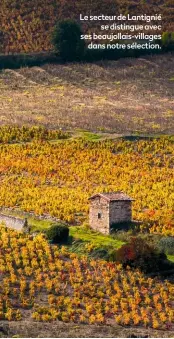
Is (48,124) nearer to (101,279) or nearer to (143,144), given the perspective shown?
(143,144)

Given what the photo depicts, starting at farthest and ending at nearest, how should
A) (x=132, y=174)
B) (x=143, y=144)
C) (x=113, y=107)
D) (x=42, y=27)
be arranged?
(x=42, y=27) → (x=113, y=107) → (x=143, y=144) → (x=132, y=174)

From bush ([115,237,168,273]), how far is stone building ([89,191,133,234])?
22.8ft

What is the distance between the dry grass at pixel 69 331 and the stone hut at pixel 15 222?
16544 mm

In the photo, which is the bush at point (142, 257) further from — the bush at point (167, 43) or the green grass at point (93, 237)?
the bush at point (167, 43)

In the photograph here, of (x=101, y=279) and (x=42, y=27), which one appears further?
(x=42, y=27)

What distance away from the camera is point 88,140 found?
114062 mm

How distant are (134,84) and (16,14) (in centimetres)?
2402

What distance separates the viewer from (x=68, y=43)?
150125 mm

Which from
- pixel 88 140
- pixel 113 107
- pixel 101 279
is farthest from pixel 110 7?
pixel 101 279

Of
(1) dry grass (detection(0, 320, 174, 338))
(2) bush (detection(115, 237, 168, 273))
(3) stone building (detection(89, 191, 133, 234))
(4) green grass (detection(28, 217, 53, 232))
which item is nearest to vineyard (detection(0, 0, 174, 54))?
(4) green grass (detection(28, 217, 53, 232))

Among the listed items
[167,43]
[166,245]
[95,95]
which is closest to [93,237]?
[166,245]

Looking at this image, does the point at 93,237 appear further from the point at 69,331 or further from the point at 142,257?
Result: the point at 69,331

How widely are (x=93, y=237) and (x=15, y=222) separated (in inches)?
194

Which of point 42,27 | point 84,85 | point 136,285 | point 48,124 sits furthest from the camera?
point 42,27
